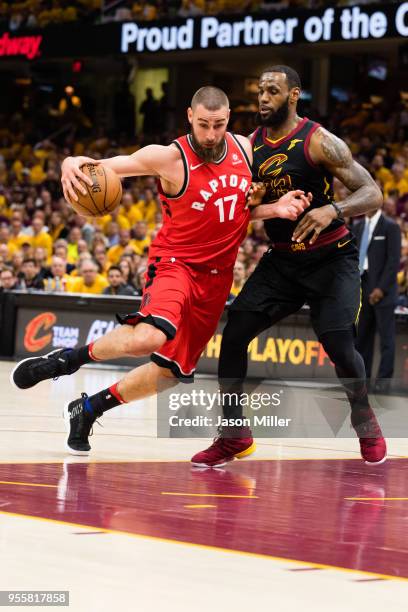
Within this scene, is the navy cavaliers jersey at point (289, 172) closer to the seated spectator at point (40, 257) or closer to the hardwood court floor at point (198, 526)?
the hardwood court floor at point (198, 526)

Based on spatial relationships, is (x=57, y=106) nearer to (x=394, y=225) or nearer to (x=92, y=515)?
(x=394, y=225)

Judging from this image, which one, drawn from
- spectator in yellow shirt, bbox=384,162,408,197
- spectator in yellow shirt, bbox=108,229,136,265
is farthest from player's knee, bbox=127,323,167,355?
spectator in yellow shirt, bbox=384,162,408,197

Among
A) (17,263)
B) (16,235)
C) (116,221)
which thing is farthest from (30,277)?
(116,221)

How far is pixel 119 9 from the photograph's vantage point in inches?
968

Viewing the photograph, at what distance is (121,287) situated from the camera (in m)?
14.9

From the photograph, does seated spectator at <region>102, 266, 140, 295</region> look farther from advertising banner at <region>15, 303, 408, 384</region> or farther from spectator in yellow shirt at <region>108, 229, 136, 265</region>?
spectator in yellow shirt at <region>108, 229, 136, 265</region>

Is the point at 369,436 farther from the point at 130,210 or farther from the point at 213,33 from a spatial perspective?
the point at 213,33

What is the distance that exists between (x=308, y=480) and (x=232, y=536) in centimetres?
173

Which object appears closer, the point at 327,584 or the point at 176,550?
the point at 327,584

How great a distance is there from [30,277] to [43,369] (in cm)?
962

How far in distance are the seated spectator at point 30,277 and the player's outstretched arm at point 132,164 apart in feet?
32.1

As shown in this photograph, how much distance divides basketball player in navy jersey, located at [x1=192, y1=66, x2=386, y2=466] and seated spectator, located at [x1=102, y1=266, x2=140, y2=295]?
313 inches

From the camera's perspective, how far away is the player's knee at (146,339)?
250 inches

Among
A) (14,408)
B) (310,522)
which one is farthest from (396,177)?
(310,522)
